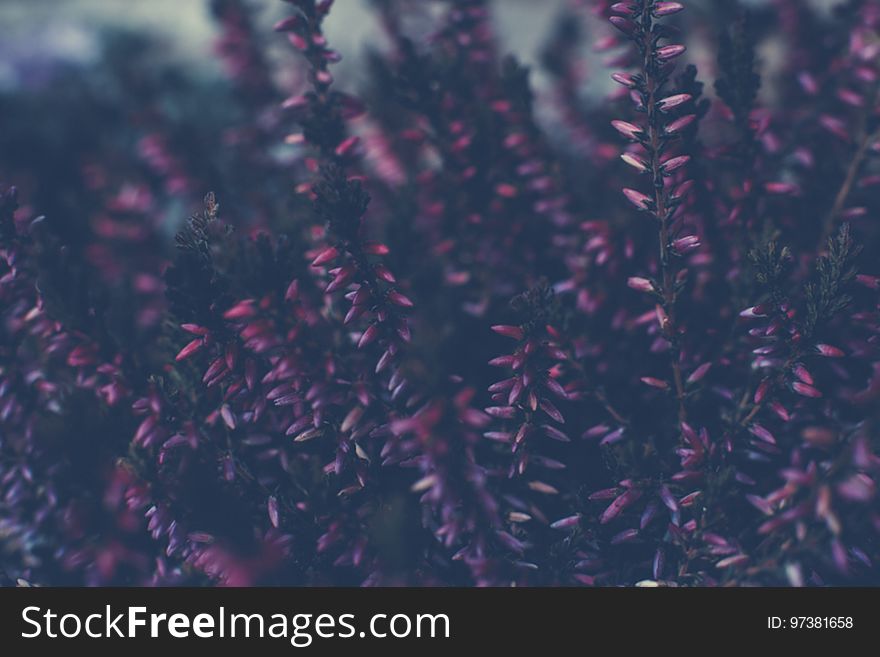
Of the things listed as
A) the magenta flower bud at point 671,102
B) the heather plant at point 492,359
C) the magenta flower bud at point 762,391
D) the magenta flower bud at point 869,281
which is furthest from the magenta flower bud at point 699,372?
the magenta flower bud at point 671,102

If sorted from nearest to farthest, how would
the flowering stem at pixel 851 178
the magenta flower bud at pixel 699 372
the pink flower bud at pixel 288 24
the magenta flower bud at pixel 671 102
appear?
the magenta flower bud at pixel 671 102 → the magenta flower bud at pixel 699 372 → the pink flower bud at pixel 288 24 → the flowering stem at pixel 851 178

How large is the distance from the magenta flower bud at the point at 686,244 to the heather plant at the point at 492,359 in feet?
0.07

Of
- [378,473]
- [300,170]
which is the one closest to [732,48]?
[378,473]

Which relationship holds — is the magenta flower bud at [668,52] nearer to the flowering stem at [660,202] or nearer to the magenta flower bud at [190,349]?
the flowering stem at [660,202]

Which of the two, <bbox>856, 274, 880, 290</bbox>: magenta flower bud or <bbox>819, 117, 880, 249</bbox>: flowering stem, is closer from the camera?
<bbox>856, 274, 880, 290</bbox>: magenta flower bud

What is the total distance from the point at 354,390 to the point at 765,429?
3.36ft

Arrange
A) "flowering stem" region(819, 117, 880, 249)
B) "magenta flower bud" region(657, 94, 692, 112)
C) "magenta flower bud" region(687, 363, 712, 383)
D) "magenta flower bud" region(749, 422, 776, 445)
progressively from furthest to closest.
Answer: "flowering stem" region(819, 117, 880, 249), "magenta flower bud" region(687, 363, 712, 383), "magenta flower bud" region(749, 422, 776, 445), "magenta flower bud" region(657, 94, 692, 112)

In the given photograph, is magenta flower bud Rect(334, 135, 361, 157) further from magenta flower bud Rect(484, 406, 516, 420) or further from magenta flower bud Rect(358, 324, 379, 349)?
magenta flower bud Rect(484, 406, 516, 420)

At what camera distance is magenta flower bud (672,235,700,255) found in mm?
1556

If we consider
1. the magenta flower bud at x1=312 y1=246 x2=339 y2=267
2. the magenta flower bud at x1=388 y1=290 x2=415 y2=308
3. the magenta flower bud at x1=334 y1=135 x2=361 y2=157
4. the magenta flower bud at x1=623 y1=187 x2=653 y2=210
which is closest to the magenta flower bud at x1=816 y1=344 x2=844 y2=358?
the magenta flower bud at x1=623 y1=187 x2=653 y2=210

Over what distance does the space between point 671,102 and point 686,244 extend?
32cm

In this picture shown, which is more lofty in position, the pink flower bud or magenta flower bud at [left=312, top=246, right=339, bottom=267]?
the pink flower bud

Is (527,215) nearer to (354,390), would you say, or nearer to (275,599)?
(354,390)

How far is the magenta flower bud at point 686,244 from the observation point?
1556mm
